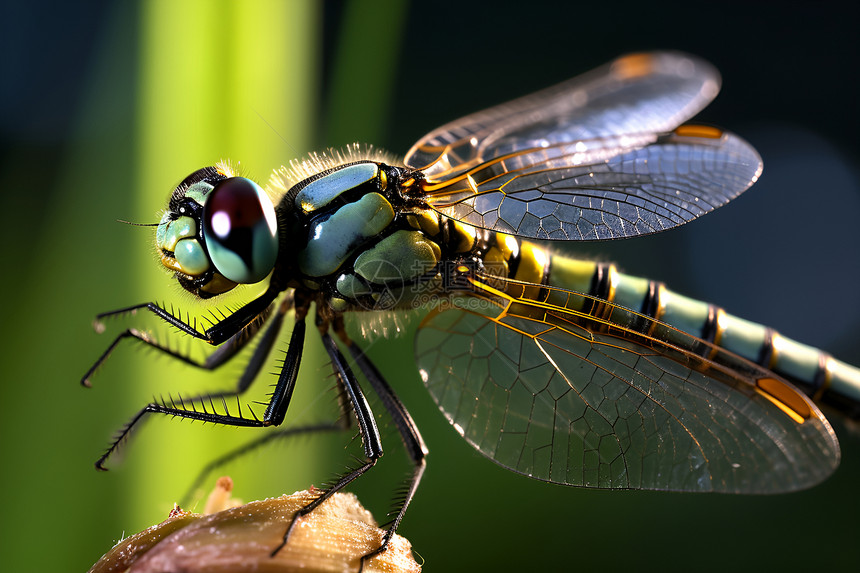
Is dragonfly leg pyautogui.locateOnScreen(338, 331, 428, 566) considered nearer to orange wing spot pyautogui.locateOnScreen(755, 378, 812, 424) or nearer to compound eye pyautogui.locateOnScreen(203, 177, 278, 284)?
compound eye pyautogui.locateOnScreen(203, 177, 278, 284)

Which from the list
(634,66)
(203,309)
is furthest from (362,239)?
(634,66)

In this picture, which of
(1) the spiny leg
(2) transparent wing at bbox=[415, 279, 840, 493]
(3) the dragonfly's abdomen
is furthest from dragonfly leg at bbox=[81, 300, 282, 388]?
(3) the dragonfly's abdomen

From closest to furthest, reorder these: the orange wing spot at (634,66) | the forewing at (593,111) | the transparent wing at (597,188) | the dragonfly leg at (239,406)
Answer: the dragonfly leg at (239,406) → the transparent wing at (597,188) → the forewing at (593,111) → the orange wing spot at (634,66)

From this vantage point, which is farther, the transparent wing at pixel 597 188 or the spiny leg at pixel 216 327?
the transparent wing at pixel 597 188

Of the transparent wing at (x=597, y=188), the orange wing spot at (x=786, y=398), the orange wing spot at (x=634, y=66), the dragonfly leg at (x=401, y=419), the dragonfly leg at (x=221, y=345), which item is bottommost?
the dragonfly leg at (x=401, y=419)

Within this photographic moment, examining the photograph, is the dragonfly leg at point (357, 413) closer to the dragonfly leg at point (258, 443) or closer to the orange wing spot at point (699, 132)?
the dragonfly leg at point (258, 443)

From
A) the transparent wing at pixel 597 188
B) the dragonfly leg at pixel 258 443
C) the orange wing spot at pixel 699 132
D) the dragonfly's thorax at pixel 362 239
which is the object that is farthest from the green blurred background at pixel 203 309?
the orange wing spot at pixel 699 132

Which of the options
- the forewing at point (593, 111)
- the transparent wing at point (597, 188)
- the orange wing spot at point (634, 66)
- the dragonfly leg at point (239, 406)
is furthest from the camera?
the orange wing spot at point (634, 66)
